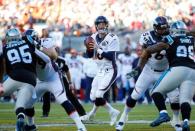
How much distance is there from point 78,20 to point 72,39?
3.42 feet

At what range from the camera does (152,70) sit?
8.99m

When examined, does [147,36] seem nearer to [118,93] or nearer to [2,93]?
[2,93]

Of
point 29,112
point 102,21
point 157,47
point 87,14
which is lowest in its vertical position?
point 87,14

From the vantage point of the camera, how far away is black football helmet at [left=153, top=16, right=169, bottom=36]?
8383mm

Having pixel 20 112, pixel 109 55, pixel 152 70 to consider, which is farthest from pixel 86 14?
pixel 20 112

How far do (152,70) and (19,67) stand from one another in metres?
2.25

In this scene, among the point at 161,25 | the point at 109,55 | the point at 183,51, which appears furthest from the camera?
the point at 109,55

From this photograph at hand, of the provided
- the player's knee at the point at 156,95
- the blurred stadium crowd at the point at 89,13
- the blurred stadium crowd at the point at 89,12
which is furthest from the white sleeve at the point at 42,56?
the blurred stadium crowd at the point at 89,12

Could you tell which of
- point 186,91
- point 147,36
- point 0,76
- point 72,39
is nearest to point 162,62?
point 147,36

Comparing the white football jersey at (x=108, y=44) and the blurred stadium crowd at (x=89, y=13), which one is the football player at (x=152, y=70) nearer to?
the white football jersey at (x=108, y=44)

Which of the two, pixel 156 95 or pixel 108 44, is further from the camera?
pixel 108 44

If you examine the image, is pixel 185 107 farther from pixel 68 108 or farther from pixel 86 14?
pixel 86 14

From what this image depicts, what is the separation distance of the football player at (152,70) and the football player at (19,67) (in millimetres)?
1591

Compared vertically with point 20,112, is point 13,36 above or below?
above
